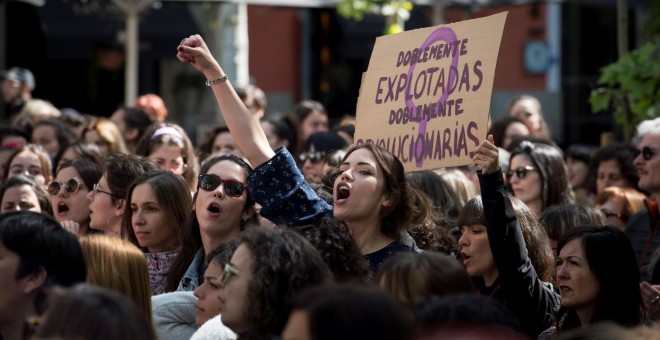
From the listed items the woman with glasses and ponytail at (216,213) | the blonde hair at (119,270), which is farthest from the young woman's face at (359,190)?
the blonde hair at (119,270)

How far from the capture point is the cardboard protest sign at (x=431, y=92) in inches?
236

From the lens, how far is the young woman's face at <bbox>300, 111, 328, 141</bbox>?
36.4ft

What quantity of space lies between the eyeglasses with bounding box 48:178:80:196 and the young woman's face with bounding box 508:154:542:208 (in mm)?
2577

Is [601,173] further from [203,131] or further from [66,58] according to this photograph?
[66,58]

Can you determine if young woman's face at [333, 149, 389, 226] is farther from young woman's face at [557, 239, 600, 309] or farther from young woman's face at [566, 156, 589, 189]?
young woman's face at [566, 156, 589, 189]

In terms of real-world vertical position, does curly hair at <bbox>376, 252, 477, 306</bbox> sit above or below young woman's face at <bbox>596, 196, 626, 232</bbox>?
below

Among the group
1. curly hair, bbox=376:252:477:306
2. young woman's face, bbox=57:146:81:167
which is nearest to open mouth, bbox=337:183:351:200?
curly hair, bbox=376:252:477:306

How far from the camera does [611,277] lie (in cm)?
518

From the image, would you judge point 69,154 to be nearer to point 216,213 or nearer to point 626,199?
point 216,213

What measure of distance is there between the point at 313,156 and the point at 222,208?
98.2 inches

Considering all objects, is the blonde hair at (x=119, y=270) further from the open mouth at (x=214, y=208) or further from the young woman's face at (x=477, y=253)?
the young woman's face at (x=477, y=253)

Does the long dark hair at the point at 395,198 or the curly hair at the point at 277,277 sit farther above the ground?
the long dark hair at the point at 395,198

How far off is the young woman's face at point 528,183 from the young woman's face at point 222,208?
81.6 inches

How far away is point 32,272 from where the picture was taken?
436cm
